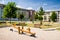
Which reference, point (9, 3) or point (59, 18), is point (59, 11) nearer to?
point (59, 18)

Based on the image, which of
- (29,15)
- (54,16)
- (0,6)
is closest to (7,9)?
(54,16)

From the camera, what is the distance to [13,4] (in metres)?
34.3

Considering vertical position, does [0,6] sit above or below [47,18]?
above

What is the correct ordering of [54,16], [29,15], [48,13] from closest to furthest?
1. [54,16]
2. [48,13]
3. [29,15]

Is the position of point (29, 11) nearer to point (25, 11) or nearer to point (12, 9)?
point (25, 11)

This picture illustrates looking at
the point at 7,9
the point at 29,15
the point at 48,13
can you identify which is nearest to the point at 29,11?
Answer: the point at 29,15

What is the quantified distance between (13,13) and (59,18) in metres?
35.5

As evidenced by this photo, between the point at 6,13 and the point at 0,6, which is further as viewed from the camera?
the point at 0,6

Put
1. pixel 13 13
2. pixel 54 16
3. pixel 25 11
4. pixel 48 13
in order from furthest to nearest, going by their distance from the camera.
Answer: pixel 25 11, pixel 48 13, pixel 54 16, pixel 13 13

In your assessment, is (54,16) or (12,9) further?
(54,16)

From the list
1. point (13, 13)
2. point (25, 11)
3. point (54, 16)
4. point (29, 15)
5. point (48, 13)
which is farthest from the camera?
point (29, 15)

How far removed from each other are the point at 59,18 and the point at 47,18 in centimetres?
775

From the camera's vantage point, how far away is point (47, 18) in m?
69.3

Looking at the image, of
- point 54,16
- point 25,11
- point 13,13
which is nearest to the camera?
point 13,13
